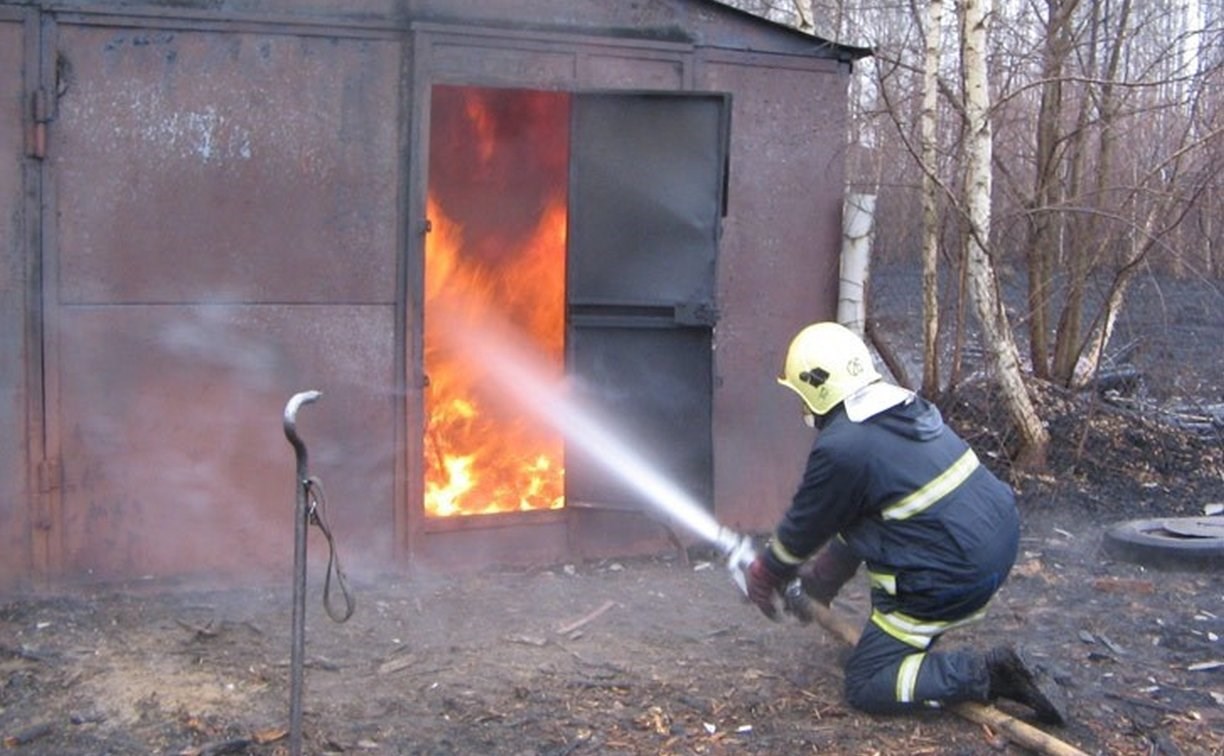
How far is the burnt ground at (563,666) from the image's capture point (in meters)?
4.89

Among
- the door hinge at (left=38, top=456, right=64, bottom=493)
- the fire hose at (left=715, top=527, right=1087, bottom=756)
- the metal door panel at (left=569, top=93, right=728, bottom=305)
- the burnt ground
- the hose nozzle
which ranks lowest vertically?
the burnt ground

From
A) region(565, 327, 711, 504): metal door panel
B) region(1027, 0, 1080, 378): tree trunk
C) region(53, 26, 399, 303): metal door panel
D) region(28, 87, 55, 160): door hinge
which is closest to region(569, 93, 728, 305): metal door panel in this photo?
region(565, 327, 711, 504): metal door panel

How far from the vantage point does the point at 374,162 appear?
6551mm

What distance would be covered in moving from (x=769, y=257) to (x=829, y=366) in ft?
7.66

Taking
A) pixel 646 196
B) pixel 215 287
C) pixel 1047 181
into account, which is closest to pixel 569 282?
pixel 646 196

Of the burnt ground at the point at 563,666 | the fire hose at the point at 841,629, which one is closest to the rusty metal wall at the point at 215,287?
the burnt ground at the point at 563,666

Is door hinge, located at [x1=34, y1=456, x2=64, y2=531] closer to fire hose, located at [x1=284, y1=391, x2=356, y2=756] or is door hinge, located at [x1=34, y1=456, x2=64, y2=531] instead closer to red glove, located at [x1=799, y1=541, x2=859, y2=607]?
fire hose, located at [x1=284, y1=391, x2=356, y2=756]

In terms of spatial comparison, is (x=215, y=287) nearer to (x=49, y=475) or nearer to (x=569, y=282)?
(x=49, y=475)

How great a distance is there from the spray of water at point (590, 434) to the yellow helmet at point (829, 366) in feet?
6.24

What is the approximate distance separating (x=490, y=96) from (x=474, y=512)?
2.31 meters

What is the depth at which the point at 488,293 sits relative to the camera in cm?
749

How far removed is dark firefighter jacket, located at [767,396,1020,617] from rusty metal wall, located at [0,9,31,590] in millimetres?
3632

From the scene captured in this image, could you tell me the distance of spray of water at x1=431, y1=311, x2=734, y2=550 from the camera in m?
7.11

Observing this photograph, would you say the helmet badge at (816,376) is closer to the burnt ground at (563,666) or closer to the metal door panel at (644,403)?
the burnt ground at (563,666)
